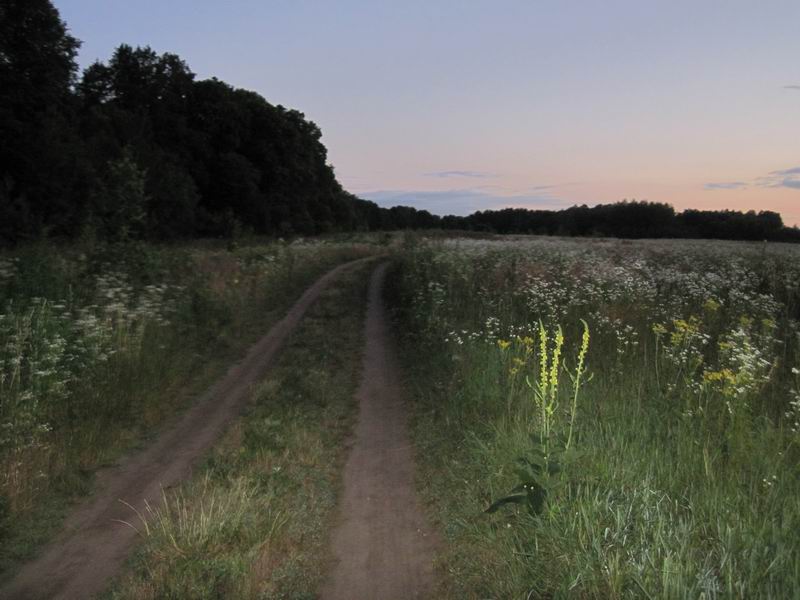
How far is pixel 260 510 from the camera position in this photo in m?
5.45

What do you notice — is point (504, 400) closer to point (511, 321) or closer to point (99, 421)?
point (511, 321)

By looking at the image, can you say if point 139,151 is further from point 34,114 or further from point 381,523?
point 381,523

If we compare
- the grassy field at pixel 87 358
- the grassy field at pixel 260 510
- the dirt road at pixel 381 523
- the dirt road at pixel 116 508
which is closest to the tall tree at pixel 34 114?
the grassy field at pixel 87 358

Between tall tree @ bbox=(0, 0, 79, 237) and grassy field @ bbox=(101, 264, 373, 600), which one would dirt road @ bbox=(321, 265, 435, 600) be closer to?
grassy field @ bbox=(101, 264, 373, 600)

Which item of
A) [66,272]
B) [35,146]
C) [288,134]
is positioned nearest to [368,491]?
[66,272]

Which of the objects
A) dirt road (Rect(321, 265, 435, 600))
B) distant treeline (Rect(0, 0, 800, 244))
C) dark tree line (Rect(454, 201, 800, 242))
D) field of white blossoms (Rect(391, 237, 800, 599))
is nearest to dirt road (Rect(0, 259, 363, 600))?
dirt road (Rect(321, 265, 435, 600))

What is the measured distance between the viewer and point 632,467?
5094 millimetres

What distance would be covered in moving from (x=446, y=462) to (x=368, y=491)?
39.6 inches

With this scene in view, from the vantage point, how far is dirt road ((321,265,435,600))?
15.3 feet

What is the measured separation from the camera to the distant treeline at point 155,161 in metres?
25.1

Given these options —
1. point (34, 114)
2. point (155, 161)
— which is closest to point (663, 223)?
point (155, 161)

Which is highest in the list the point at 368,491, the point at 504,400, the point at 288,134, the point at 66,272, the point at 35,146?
the point at 288,134

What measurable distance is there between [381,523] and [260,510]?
119 cm

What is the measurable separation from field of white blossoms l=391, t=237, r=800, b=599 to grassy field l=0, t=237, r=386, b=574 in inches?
156
